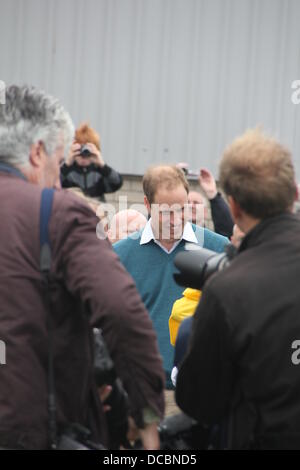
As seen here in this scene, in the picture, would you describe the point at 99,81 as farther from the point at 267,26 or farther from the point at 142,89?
the point at 267,26

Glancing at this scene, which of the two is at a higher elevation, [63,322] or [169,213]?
[63,322]

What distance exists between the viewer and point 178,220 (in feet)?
15.4

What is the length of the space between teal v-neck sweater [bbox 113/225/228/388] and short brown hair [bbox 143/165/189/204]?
0.82 ft

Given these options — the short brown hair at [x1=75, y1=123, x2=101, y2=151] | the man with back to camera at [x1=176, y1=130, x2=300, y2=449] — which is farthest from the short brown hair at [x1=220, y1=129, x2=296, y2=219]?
the short brown hair at [x1=75, y1=123, x2=101, y2=151]

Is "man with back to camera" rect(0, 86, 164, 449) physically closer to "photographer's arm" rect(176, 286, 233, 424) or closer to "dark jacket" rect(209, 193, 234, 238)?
"photographer's arm" rect(176, 286, 233, 424)

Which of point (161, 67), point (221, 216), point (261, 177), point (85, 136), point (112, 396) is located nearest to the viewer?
point (261, 177)

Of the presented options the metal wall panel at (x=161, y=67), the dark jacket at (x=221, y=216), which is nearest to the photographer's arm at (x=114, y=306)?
the dark jacket at (x=221, y=216)

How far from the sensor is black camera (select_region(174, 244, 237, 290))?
2.62 m

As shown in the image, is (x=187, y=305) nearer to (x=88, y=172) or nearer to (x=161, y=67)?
(x=88, y=172)

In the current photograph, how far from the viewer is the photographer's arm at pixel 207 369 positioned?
2.38 metres

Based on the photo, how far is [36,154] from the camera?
2.64 meters

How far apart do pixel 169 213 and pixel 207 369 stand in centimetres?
235

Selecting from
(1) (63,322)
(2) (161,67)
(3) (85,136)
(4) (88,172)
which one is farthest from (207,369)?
(2) (161,67)

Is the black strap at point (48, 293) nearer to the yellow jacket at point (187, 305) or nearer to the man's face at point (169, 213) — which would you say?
the yellow jacket at point (187, 305)
